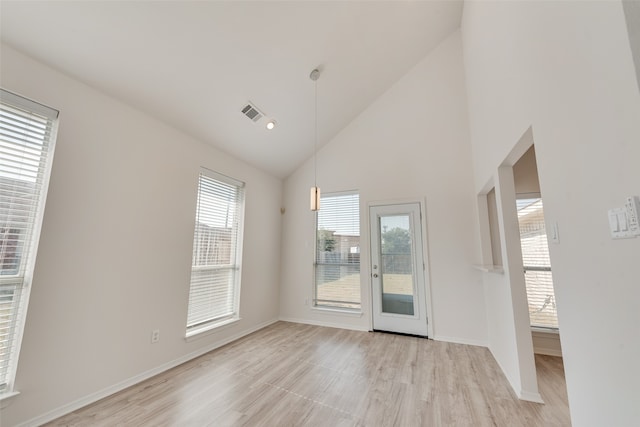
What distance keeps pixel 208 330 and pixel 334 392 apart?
1.89 m

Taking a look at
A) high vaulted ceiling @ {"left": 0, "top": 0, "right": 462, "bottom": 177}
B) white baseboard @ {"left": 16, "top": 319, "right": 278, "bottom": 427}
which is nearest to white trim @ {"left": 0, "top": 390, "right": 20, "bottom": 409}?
white baseboard @ {"left": 16, "top": 319, "right": 278, "bottom": 427}

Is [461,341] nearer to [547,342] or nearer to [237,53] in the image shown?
[547,342]

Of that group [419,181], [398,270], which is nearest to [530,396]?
[398,270]

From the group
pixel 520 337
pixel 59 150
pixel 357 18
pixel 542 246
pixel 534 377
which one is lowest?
pixel 534 377

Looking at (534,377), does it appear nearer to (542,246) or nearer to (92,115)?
(542,246)

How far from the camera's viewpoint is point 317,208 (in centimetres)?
307

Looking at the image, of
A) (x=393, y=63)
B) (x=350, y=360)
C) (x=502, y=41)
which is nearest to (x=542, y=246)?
(x=502, y=41)

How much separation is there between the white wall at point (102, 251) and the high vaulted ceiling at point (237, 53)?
24 centimetres

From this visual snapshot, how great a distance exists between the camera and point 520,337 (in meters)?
2.24

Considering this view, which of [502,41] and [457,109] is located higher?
[457,109]

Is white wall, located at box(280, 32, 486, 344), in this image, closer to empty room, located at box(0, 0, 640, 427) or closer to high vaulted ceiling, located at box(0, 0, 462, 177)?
empty room, located at box(0, 0, 640, 427)

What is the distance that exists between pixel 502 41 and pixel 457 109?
6.45 ft

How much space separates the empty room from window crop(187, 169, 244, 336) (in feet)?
0.12

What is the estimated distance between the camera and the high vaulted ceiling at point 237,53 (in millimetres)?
1951
